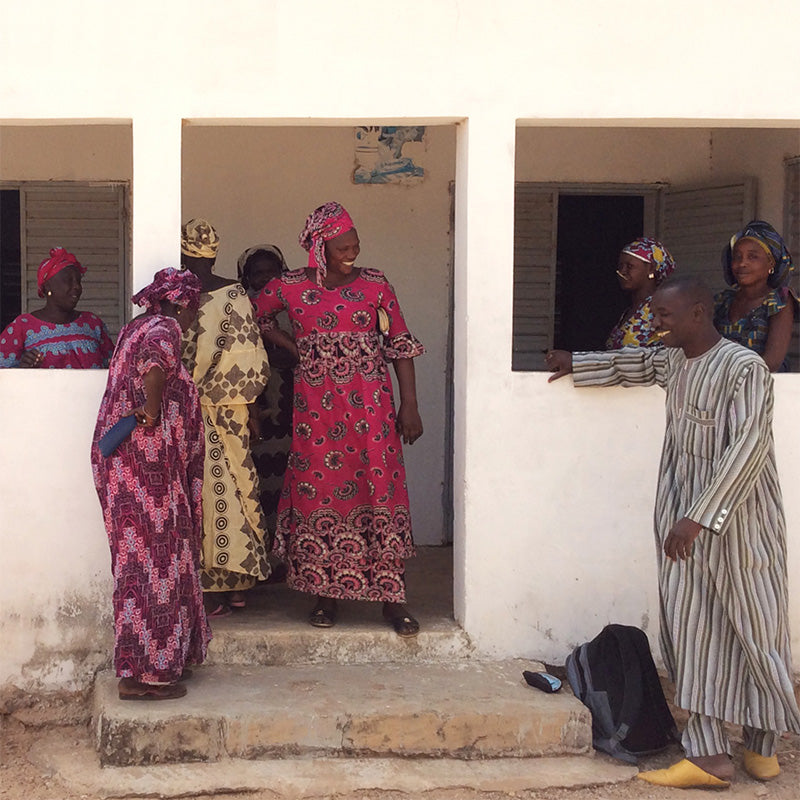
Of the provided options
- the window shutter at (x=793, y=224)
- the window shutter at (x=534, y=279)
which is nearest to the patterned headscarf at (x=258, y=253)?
the window shutter at (x=534, y=279)

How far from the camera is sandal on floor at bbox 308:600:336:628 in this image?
4.70 m

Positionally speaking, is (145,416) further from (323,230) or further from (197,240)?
(323,230)

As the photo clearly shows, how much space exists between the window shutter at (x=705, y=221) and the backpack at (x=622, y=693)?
8.79 ft

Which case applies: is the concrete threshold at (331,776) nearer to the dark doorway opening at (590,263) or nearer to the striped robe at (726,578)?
the striped robe at (726,578)

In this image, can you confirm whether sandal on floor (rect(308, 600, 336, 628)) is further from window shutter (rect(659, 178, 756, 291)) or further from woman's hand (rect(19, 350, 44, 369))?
window shutter (rect(659, 178, 756, 291))

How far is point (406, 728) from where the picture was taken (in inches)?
162

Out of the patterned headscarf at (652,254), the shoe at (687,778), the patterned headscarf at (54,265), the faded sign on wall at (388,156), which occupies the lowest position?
the shoe at (687,778)

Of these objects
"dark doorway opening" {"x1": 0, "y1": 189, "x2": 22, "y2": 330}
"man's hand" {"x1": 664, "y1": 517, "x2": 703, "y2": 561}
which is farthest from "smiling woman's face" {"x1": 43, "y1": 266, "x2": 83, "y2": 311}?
"man's hand" {"x1": 664, "y1": 517, "x2": 703, "y2": 561}

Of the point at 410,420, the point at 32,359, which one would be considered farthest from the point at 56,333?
the point at 410,420

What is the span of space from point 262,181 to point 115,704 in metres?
3.19

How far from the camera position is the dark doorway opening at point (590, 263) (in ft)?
22.2

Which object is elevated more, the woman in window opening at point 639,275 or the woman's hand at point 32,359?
the woman in window opening at point 639,275

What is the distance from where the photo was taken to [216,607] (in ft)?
15.9
